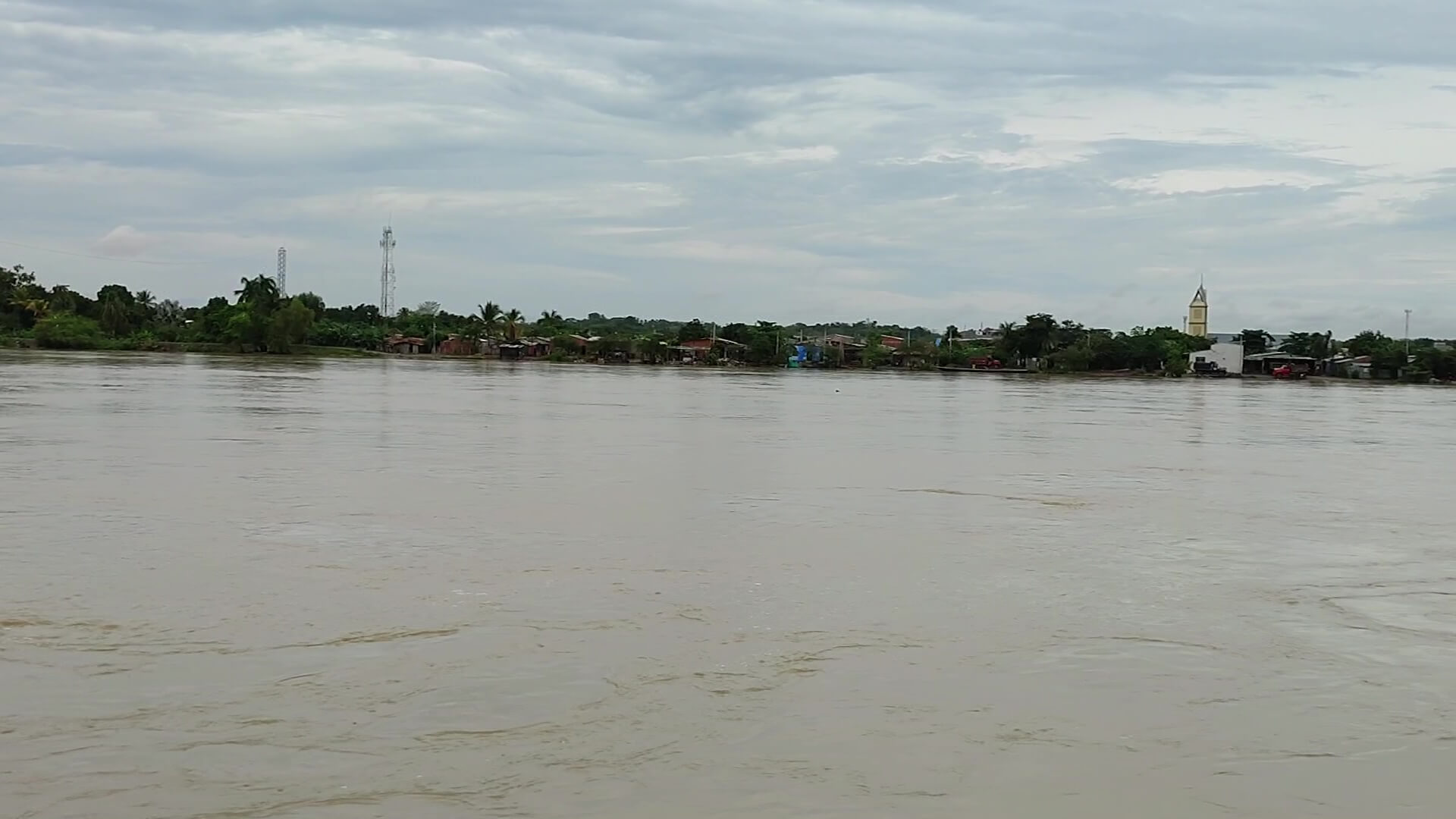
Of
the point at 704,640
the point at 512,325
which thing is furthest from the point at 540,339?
the point at 704,640

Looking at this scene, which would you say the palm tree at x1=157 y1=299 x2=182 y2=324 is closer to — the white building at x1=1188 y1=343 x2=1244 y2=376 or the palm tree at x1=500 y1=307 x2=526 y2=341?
the palm tree at x1=500 y1=307 x2=526 y2=341

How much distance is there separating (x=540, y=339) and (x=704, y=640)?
299 ft

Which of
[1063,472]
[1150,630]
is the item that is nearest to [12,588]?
[1150,630]

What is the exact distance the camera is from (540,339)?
3767 inches

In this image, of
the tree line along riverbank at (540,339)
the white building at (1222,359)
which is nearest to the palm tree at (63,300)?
the tree line along riverbank at (540,339)

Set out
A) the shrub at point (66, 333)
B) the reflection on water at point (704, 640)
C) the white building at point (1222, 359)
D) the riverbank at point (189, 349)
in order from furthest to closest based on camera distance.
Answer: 1. the white building at point (1222, 359)
2. the riverbank at point (189, 349)
3. the shrub at point (66, 333)
4. the reflection on water at point (704, 640)

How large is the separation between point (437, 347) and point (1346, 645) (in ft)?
294

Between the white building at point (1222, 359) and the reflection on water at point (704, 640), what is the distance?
69717 millimetres

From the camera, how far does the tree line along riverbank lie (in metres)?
75.1

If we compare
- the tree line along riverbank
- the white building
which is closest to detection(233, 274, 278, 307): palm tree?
the tree line along riverbank

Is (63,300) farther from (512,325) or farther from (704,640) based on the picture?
(704,640)

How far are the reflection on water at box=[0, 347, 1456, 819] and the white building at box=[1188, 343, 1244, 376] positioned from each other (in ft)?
229

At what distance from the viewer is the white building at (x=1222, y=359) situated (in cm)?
7975

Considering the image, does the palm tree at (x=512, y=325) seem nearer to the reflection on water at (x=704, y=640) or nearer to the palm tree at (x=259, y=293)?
the palm tree at (x=259, y=293)
